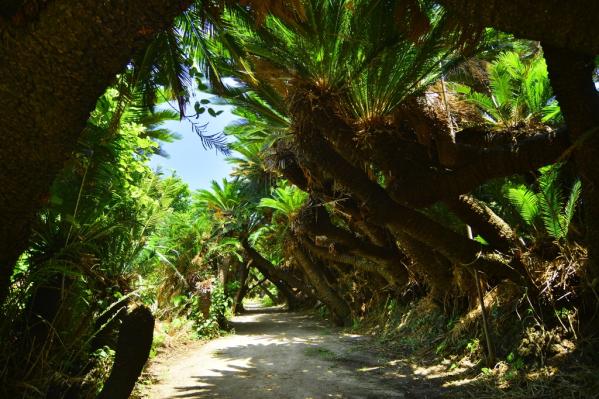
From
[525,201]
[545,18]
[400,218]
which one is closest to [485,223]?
[525,201]

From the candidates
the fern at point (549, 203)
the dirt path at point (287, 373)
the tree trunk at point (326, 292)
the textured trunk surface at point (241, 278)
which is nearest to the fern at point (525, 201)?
the fern at point (549, 203)

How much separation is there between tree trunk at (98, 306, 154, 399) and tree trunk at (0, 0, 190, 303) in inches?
65.2

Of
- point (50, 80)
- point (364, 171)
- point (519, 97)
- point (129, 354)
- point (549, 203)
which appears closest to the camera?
point (50, 80)

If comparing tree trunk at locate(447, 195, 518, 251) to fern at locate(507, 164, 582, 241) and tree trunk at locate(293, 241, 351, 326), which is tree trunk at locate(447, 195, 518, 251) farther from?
tree trunk at locate(293, 241, 351, 326)

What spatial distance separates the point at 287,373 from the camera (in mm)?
5762

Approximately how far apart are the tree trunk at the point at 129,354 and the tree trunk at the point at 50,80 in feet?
5.43

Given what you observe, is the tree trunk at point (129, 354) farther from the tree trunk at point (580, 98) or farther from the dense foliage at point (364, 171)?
the tree trunk at point (580, 98)

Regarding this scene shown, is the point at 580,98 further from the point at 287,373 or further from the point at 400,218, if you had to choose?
the point at 287,373

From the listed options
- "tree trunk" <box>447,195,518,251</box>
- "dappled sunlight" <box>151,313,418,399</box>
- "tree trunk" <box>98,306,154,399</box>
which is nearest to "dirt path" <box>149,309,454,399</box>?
"dappled sunlight" <box>151,313,418,399</box>

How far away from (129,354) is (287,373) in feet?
10.6

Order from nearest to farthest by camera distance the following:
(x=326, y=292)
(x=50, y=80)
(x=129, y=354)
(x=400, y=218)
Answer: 1. (x=50, y=80)
2. (x=129, y=354)
3. (x=400, y=218)
4. (x=326, y=292)

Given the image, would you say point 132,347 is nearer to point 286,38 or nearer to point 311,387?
point 311,387

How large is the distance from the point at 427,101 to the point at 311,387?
4.34m

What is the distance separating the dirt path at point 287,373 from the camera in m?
4.67
